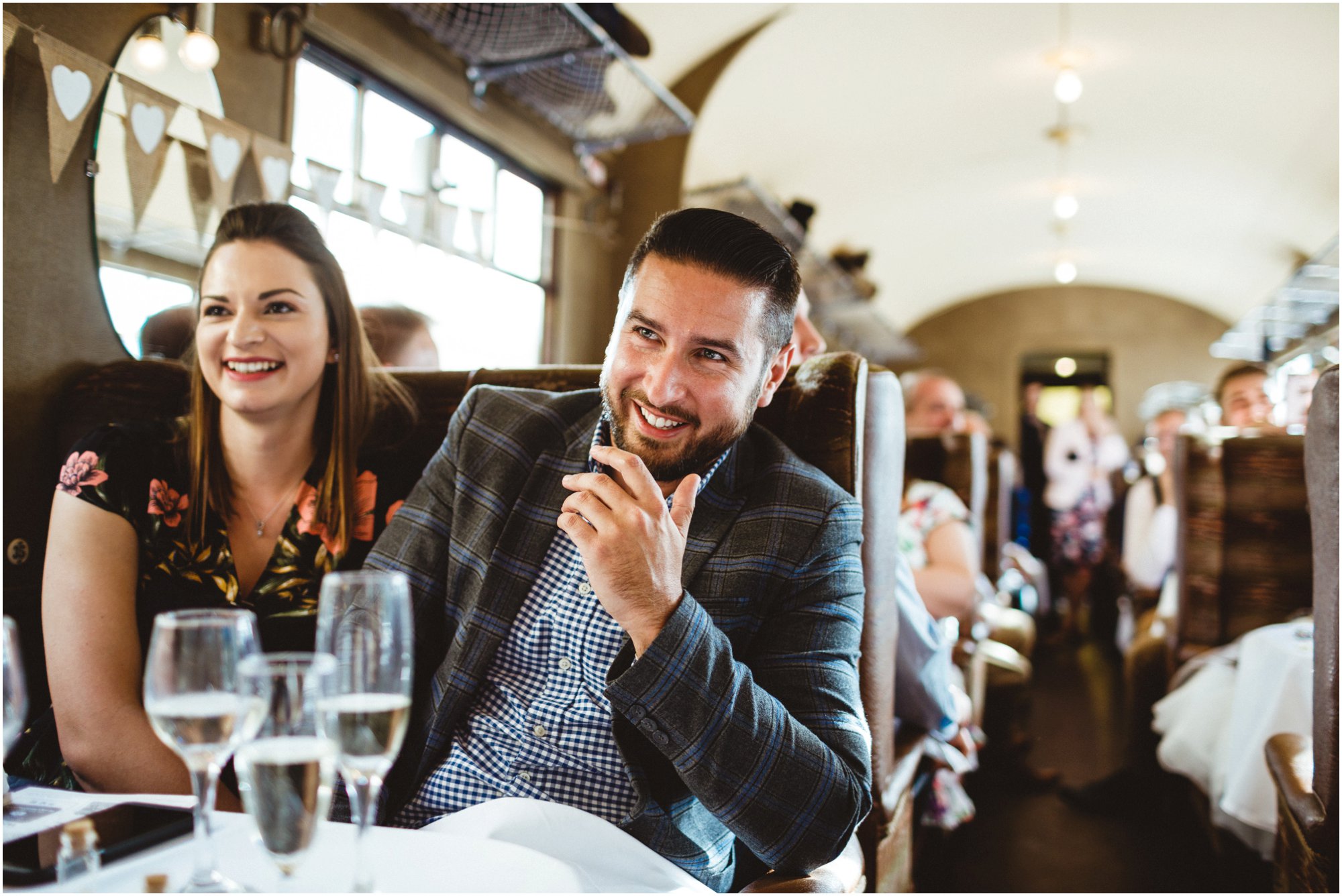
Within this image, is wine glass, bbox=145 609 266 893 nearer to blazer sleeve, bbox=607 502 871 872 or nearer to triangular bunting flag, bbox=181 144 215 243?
blazer sleeve, bbox=607 502 871 872

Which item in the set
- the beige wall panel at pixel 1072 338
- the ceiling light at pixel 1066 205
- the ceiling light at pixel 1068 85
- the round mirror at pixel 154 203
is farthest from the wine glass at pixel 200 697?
the beige wall panel at pixel 1072 338

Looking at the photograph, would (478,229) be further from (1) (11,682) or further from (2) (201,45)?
(1) (11,682)

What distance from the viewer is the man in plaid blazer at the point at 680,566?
41.3 inches

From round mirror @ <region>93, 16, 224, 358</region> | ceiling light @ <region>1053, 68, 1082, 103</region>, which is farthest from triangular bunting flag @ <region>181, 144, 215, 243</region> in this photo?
ceiling light @ <region>1053, 68, 1082, 103</region>

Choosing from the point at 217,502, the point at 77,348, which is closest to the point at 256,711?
the point at 217,502

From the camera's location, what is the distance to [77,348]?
85.4 inches

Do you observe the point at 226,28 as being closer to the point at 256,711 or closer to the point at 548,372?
the point at 548,372

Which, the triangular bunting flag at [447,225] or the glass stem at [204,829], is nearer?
the glass stem at [204,829]

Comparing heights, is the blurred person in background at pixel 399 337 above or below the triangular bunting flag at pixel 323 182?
below

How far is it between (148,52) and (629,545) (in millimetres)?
1994

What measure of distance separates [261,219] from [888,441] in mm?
1115

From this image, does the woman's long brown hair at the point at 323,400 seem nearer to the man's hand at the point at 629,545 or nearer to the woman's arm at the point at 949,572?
the man's hand at the point at 629,545

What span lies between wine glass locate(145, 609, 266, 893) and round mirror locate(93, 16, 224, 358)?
1893 millimetres

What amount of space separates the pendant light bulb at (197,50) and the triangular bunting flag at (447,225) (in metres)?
1.02
